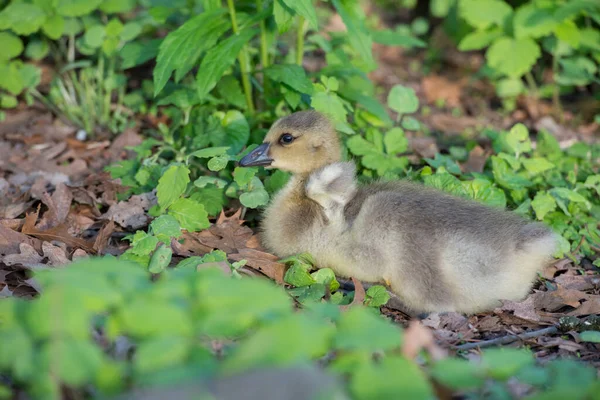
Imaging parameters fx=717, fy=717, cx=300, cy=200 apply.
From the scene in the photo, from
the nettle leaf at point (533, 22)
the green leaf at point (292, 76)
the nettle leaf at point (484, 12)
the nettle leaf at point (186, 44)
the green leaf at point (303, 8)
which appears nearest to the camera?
the green leaf at point (303, 8)

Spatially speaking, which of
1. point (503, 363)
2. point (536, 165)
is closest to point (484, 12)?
point (536, 165)

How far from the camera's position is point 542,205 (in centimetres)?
410

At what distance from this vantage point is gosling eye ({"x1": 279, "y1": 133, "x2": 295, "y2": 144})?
3873mm

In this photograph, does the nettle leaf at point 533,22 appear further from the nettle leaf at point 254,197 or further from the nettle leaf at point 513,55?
the nettle leaf at point 254,197

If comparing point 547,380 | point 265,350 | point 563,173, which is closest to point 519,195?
point 563,173

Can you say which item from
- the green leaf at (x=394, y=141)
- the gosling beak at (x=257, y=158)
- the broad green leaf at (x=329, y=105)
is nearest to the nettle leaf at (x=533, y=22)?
the green leaf at (x=394, y=141)

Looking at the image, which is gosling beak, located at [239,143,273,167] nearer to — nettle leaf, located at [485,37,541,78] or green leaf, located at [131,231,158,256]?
green leaf, located at [131,231,158,256]

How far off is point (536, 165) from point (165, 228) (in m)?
2.34

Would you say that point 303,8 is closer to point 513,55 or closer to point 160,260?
point 160,260

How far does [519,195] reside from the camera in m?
4.35

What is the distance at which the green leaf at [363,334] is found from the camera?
1.89 m

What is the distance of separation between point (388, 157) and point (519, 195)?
83 cm

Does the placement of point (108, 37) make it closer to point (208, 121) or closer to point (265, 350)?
point (208, 121)

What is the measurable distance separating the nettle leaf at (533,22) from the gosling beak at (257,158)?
2.95m
